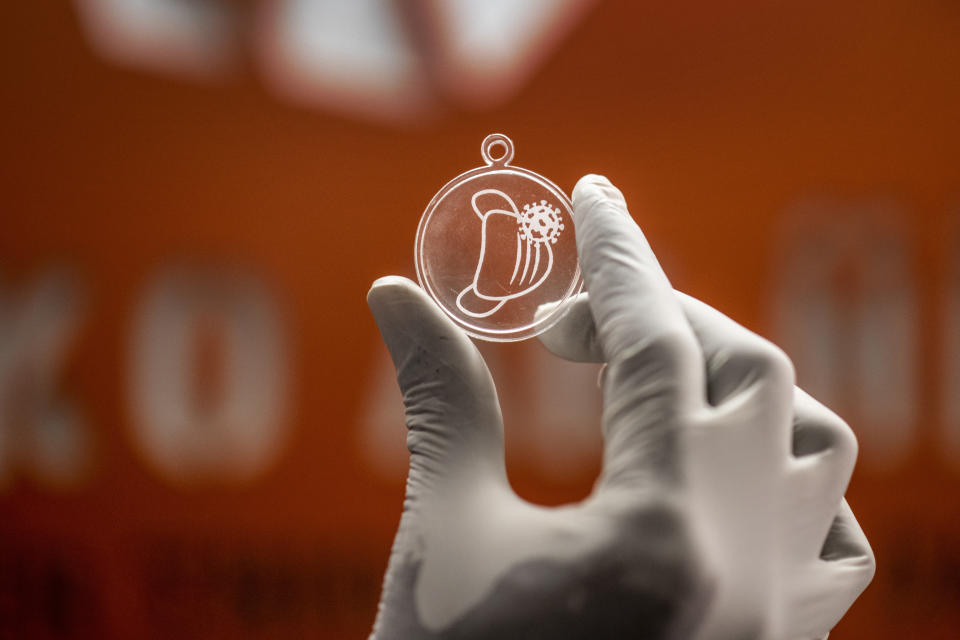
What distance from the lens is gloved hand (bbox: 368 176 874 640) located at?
74 centimetres

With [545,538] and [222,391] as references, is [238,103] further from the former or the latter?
[545,538]

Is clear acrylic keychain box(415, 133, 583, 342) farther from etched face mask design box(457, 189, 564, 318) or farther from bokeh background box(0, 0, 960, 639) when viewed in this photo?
bokeh background box(0, 0, 960, 639)

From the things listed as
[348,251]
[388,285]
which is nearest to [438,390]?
[388,285]

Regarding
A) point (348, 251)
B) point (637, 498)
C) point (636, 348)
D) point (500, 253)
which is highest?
point (348, 251)

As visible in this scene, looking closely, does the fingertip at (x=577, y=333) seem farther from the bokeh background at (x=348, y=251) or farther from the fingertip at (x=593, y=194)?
the bokeh background at (x=348, y=251)

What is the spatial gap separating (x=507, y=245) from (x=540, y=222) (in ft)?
0.21

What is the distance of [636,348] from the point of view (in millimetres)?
823

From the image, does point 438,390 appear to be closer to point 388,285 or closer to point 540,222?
point 388,285

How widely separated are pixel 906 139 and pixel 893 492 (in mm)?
920

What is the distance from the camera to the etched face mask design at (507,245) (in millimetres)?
1020

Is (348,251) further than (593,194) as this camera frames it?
Yes

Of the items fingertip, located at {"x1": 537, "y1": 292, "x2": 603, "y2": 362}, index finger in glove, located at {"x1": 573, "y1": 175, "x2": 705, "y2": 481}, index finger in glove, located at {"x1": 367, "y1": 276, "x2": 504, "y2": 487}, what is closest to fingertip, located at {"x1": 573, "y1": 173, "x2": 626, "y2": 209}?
index finger in glove, located at {"x1": 573, "y1": 175, "x2": 705, "y2": 481}

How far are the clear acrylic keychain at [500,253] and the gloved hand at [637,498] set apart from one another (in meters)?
0.08

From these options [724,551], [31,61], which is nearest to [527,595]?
[724,551]
